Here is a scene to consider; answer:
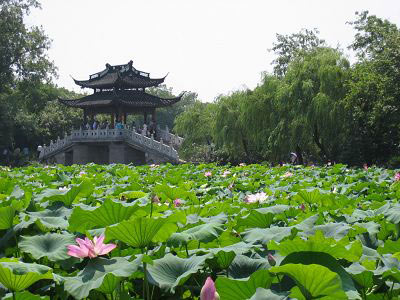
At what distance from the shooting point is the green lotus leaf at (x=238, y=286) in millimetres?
1037

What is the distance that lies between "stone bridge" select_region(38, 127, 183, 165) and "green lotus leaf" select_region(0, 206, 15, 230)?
2319cm

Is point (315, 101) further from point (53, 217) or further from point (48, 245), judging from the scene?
point (48, 245)

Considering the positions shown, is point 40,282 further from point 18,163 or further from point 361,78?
point 18,163

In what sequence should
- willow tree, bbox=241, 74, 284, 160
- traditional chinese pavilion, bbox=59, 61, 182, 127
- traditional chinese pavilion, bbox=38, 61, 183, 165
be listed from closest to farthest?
willow tree, bbox=241, 74, 284, 160 → traditional chinese pavilion, bbox=38, 61, 183, 165 → traditional chinese pavilion, bbox=59, 61, 182, 127

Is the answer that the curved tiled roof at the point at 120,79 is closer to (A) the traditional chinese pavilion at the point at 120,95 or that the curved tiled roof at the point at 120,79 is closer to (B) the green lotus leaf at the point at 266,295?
(A) the traditional chinese pavilion at the point at 120,95

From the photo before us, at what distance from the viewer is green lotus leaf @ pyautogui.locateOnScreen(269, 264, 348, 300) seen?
36.1 inches

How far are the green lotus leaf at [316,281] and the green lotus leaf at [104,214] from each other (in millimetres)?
692

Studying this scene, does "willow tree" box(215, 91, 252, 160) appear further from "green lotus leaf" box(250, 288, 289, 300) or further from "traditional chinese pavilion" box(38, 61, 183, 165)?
"green lotus leaf" box(250, 288, 289, 300)

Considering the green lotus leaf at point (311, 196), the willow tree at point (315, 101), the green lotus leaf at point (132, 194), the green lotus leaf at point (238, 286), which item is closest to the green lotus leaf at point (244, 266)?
the green lotus leaf at point (238, 286)

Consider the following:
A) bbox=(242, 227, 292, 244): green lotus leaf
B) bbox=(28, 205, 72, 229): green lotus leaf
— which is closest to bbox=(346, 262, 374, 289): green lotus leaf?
bbox=(242, 227, 292, 244): green lotus leaf

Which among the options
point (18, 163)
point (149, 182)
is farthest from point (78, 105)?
point (149, 182)

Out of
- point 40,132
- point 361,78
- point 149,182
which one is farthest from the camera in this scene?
point 40,132

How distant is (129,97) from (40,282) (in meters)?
29.9

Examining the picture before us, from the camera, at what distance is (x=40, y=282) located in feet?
4.48
